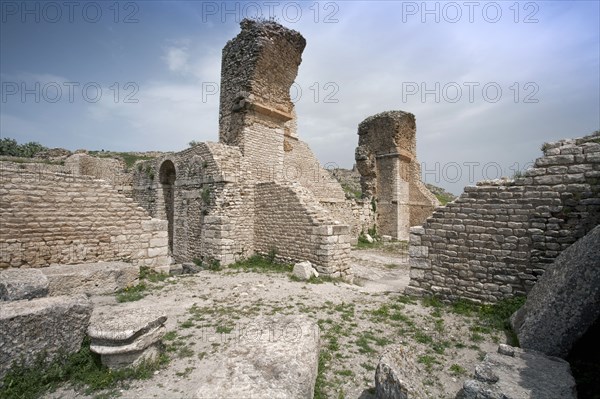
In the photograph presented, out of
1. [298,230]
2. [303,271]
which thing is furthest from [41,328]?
[298,230]

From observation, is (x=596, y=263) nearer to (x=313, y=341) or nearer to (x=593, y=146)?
(x=593, y=146)

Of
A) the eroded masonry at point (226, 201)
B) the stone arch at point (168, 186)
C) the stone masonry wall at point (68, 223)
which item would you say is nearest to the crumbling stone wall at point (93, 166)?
the eroded masonry at point (226, 201)

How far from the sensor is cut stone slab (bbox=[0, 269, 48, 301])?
4.20 meters

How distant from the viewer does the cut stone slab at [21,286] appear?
4203 mm

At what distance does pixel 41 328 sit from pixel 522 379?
5266 millimetres

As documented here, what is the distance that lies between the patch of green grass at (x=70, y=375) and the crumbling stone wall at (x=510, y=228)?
5.51 m

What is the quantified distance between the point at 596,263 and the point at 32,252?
928cm

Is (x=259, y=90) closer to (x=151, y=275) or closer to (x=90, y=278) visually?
(x=151, y=275)

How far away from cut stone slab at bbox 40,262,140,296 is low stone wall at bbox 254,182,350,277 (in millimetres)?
4385

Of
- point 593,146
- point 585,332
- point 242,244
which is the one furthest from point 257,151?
point 585,332

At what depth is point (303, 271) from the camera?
841 cm

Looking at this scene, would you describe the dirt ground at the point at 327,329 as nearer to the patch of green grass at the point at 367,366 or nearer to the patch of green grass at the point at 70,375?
the patch of green grass at the point at 367,366

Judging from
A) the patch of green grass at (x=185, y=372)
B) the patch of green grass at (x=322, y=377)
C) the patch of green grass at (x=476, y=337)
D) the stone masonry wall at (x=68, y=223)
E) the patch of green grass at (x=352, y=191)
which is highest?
the patch of green grass at (x=352, y=191)

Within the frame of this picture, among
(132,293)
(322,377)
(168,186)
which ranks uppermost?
(168,186)
